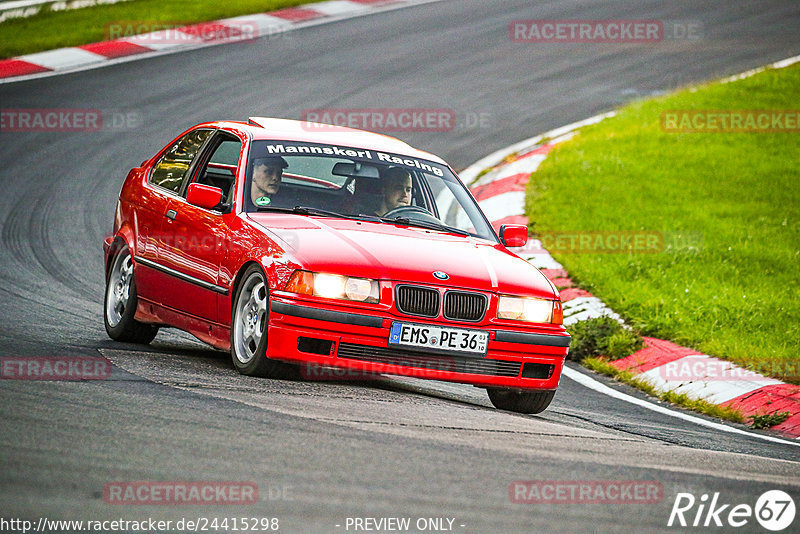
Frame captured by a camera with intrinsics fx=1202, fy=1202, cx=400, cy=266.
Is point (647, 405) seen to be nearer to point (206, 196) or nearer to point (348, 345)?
point (348, 345)

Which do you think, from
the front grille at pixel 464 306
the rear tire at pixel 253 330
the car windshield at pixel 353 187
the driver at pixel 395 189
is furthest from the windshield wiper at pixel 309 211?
the front grille at pixel 464 306

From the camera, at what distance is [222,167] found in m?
7.97

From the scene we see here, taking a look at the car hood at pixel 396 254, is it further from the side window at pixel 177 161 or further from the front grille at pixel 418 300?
the side window at pixel 177 161

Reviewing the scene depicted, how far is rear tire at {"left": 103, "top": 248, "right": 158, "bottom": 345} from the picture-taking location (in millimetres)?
8156

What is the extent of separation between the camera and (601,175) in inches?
583

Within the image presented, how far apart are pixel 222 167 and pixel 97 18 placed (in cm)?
1585

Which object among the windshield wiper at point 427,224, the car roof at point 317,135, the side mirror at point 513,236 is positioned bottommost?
the side mirror at point 513,236

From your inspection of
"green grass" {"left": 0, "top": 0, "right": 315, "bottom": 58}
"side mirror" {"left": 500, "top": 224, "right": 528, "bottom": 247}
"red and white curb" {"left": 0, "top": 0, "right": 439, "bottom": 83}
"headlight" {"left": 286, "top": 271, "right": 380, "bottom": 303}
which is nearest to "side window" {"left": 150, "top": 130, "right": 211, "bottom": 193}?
"headlight" {"left": 286, "top": 271, "right": 380, "bottom": 303}

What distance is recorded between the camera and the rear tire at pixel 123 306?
8156 millimetres

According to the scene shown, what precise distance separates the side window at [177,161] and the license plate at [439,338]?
2405 mm

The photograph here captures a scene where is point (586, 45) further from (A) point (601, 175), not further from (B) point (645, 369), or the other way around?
(B) point (645, 369)

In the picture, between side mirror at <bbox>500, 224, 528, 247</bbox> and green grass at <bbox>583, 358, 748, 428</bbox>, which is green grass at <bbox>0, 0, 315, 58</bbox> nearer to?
green grass at <bbox>583, 358, 748, 428</bbox>

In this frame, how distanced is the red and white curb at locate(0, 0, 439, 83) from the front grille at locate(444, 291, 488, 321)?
13642 mm

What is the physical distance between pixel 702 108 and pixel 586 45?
657cm
